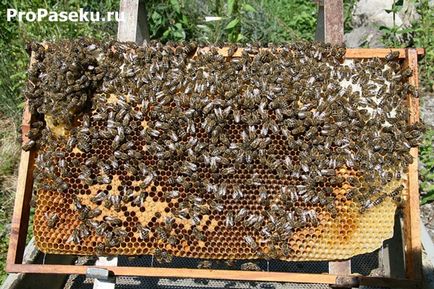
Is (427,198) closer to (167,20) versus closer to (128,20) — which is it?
(128,20)

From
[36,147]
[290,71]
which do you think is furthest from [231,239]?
[36,147]

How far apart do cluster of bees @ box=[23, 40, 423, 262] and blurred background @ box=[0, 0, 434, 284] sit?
224 cm

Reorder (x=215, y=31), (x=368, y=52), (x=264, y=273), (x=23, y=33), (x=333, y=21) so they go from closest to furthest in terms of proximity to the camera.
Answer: (x=264, y=273), (x=368, y=52), (x=333, y=21), (x=23, y=33), (x=215, y=31)

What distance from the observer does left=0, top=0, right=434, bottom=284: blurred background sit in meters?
6.00

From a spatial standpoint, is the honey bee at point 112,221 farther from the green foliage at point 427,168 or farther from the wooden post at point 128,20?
the green foliage at point 427,168

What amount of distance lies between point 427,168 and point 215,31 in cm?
308

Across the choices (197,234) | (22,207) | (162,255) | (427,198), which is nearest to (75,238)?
(22,207)

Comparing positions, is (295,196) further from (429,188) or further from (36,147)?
(429,188)

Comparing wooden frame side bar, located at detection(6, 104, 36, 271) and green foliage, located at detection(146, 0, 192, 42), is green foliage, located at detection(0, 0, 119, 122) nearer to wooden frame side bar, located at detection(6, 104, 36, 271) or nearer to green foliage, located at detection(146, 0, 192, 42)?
green foliage, located at detection(146, 0, 192, 42)

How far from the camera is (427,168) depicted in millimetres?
5742

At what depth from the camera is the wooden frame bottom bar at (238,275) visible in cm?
342

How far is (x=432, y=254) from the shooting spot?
4355mm

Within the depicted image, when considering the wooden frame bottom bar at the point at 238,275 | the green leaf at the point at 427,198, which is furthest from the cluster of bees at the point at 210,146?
the green leaf at the point at 427,198

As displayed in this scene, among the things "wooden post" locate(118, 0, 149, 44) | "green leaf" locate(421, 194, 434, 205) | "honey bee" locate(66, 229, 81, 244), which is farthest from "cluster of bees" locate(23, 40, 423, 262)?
"green leaf" locate(421, 194, 434, 205)
